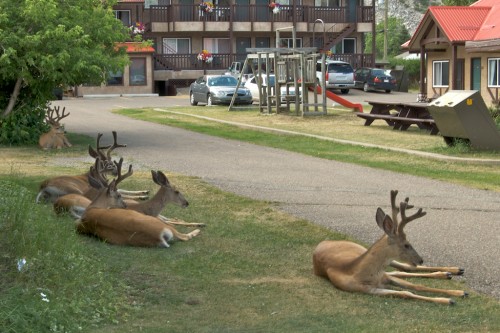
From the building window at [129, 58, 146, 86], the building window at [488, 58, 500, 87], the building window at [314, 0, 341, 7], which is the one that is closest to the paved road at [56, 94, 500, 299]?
the building window at [488, 58, 500, 87]

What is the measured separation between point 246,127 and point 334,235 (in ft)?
56.1

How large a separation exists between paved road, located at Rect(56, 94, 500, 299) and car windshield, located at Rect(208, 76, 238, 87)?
1688 centimetres

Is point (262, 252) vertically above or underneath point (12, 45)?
underneath

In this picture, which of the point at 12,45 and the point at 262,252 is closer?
the point at 262,252

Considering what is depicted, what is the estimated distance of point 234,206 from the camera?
12.4m

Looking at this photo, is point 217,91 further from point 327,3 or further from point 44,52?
point 327,3

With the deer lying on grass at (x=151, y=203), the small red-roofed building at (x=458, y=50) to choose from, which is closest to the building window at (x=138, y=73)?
the small red-roofed building at (x=458, y=50)

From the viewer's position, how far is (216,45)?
5747cm

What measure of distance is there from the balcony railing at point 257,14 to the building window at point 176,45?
1908mm

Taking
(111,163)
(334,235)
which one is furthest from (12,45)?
(334,235)

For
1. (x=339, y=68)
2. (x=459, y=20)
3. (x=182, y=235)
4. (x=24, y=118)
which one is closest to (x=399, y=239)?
(x=182, y=235)

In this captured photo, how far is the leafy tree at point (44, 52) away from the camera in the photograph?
20.4 metres

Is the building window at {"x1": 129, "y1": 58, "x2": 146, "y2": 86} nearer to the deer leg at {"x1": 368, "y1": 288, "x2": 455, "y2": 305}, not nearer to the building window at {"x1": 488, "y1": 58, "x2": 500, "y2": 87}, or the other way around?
the building window at {"x1": 488, "y1": 58, "x2": 500, "y2": 87}

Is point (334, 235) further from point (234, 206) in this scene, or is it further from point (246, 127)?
point (246, 127)
